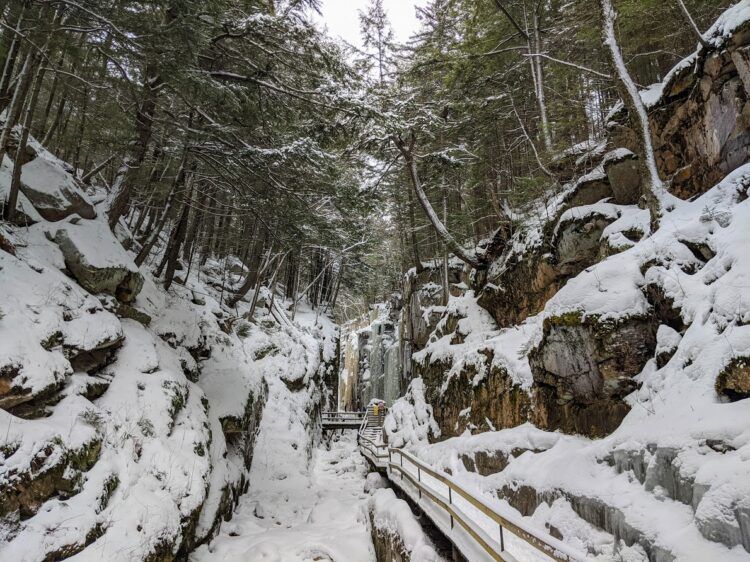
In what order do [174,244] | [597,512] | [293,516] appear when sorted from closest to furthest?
[597,512] → [293,516] → [174,244]

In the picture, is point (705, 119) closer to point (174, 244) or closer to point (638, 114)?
point (638, 114)

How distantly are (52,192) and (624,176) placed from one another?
1189 cm

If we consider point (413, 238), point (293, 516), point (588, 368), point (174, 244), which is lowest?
point (293, 516)

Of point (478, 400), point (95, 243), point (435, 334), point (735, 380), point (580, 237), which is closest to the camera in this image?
point (735, 380)

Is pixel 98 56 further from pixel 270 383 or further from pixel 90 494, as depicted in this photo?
pixel 270 383

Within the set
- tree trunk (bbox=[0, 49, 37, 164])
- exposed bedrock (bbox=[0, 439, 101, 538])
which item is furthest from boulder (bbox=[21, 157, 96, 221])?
exposed bedrock (bbox=[0, 439, 101, 538])

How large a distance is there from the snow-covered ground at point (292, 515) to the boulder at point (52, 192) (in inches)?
275

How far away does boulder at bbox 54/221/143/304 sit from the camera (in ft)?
22.3

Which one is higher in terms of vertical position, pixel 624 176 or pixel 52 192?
pixel 624 176

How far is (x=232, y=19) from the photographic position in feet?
24.6

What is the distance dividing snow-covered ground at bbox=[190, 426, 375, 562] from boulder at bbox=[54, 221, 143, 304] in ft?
16.8

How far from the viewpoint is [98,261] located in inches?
277

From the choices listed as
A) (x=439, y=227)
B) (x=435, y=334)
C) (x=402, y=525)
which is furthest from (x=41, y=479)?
(x=435, y=334)

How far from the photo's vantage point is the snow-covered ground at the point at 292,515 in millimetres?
6445
